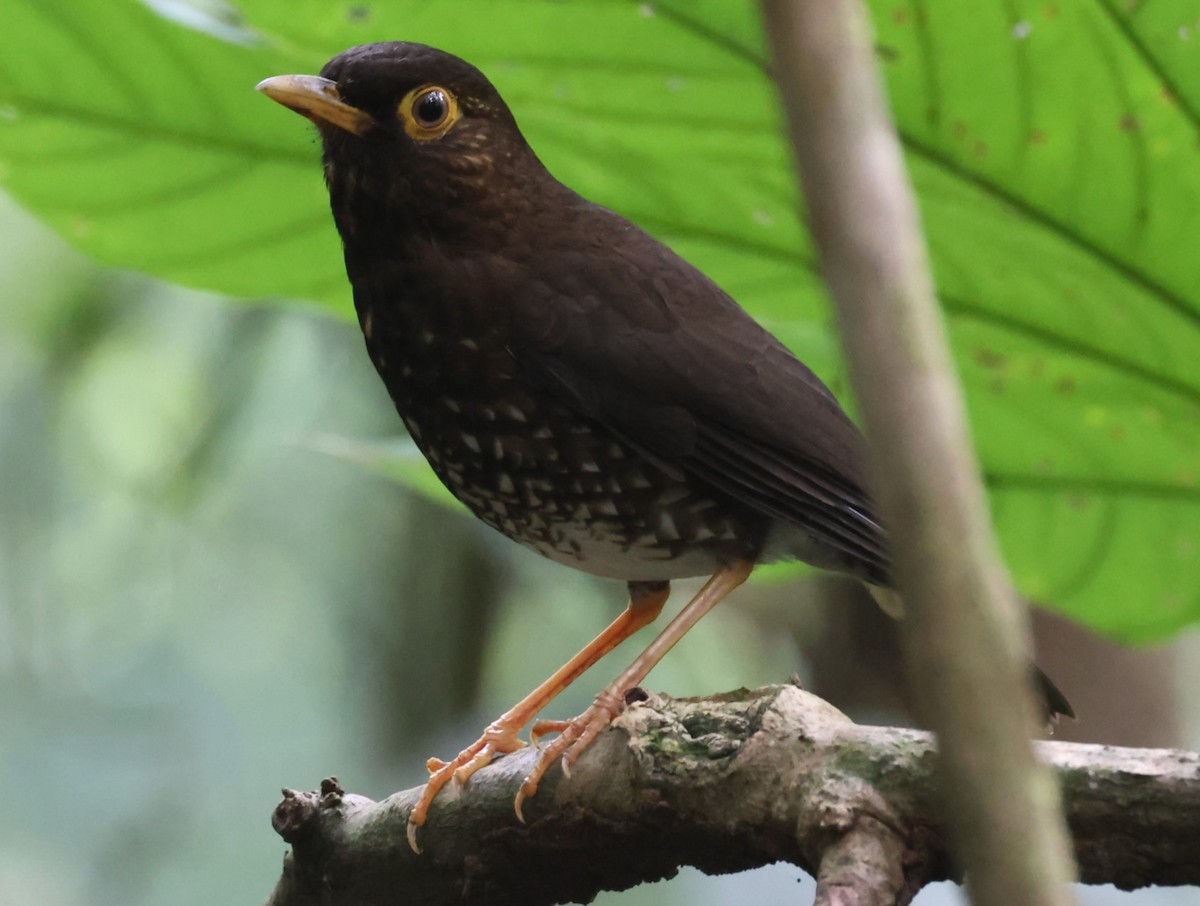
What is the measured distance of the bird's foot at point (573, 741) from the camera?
2275mm

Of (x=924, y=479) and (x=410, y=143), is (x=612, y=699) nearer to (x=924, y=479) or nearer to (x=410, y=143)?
(x=410, y=143)

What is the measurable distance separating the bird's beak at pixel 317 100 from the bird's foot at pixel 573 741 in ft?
3.89

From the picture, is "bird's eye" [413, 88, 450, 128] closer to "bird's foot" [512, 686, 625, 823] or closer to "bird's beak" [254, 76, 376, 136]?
"bird's beak" [254, 76, 376, 136]

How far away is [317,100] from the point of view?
262 centimetres

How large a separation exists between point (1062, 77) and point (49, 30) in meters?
2.09

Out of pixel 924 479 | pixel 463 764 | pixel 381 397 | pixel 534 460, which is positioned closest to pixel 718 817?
pixel 463 764

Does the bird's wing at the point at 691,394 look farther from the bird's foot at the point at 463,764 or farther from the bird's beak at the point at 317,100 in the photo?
the bird's foot at the point at 463,764

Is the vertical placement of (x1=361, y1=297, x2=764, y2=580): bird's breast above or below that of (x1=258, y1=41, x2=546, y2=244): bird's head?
below

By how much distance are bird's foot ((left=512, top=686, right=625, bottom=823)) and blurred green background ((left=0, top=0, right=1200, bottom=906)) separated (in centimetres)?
83

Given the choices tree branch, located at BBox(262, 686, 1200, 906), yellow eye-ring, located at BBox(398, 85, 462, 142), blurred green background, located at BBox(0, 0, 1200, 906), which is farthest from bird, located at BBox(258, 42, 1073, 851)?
blurred green background, located at BBox(0, 0, 1200, 906)

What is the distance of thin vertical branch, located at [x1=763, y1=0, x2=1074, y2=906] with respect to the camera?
57 cm

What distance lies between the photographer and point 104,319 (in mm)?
5113

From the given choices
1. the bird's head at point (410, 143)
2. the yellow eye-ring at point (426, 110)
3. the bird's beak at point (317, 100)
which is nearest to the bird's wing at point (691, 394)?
the bird's head at point (410, 143)

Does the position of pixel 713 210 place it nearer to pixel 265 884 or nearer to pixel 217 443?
pixel 217 443
